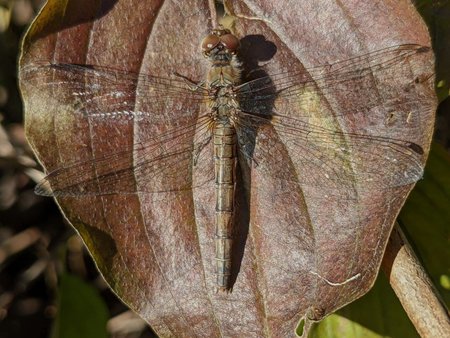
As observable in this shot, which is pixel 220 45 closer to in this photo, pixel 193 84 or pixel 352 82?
pixel 193 84

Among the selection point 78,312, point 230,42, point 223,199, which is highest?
point 230,42

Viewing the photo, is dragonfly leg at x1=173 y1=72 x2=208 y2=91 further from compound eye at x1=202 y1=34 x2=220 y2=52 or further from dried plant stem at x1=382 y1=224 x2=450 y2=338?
dried plant stem at x1=382 y1=224 x2=450 y2=338

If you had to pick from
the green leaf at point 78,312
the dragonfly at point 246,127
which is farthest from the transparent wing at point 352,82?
the green leaf at point 78,312

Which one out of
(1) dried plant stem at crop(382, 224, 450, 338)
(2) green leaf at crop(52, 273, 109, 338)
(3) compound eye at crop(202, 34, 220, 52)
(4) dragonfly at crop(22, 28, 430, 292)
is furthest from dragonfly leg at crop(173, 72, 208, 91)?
(2) green leaf at crop(52, 273, 109, 338)

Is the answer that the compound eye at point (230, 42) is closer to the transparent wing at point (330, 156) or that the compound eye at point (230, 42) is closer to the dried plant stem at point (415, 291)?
the transparent wing at point (330, 156)

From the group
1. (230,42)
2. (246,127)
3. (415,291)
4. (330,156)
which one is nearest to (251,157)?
(246,127)

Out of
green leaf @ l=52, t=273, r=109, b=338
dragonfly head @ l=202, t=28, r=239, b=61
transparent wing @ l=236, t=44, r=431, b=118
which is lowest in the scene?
green leaf @ l=52, t=273, r=109, b=338

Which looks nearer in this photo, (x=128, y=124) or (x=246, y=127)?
(x=128, y=124)
